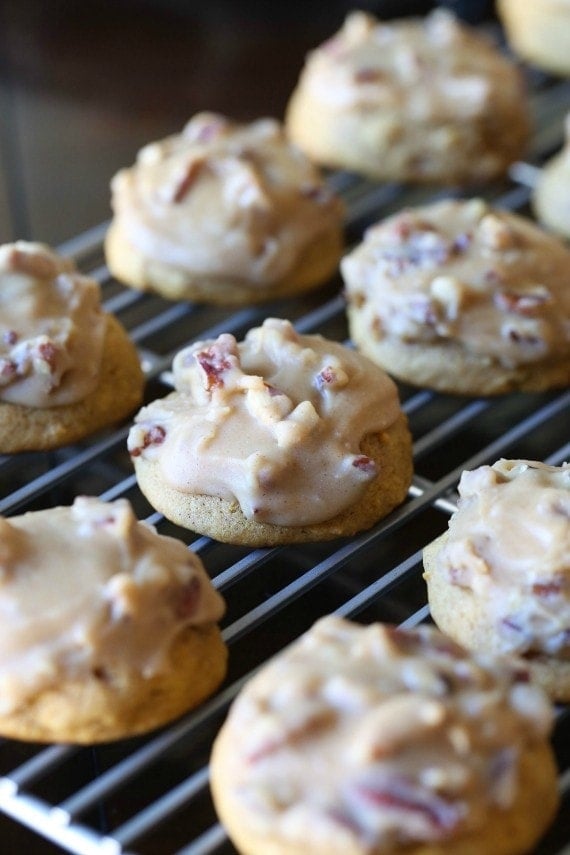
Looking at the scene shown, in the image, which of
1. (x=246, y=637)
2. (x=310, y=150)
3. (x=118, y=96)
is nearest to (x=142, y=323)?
(x=310, y=150)

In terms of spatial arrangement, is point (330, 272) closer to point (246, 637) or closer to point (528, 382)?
point (528, 382)

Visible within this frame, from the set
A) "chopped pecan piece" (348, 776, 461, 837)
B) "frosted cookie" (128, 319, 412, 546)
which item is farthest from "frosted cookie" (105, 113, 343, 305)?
"chopped pecan piece" (348, 776, 461, 837)

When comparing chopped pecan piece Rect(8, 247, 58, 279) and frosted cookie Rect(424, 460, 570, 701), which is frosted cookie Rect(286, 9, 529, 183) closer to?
chopped pecan piece Rect(8, 247, 58, 279)

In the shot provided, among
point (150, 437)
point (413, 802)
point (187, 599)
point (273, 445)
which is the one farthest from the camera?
point (150, 437)

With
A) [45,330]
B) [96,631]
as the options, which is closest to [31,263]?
[45,330]

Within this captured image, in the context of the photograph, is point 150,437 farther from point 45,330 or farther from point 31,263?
point 31,263
